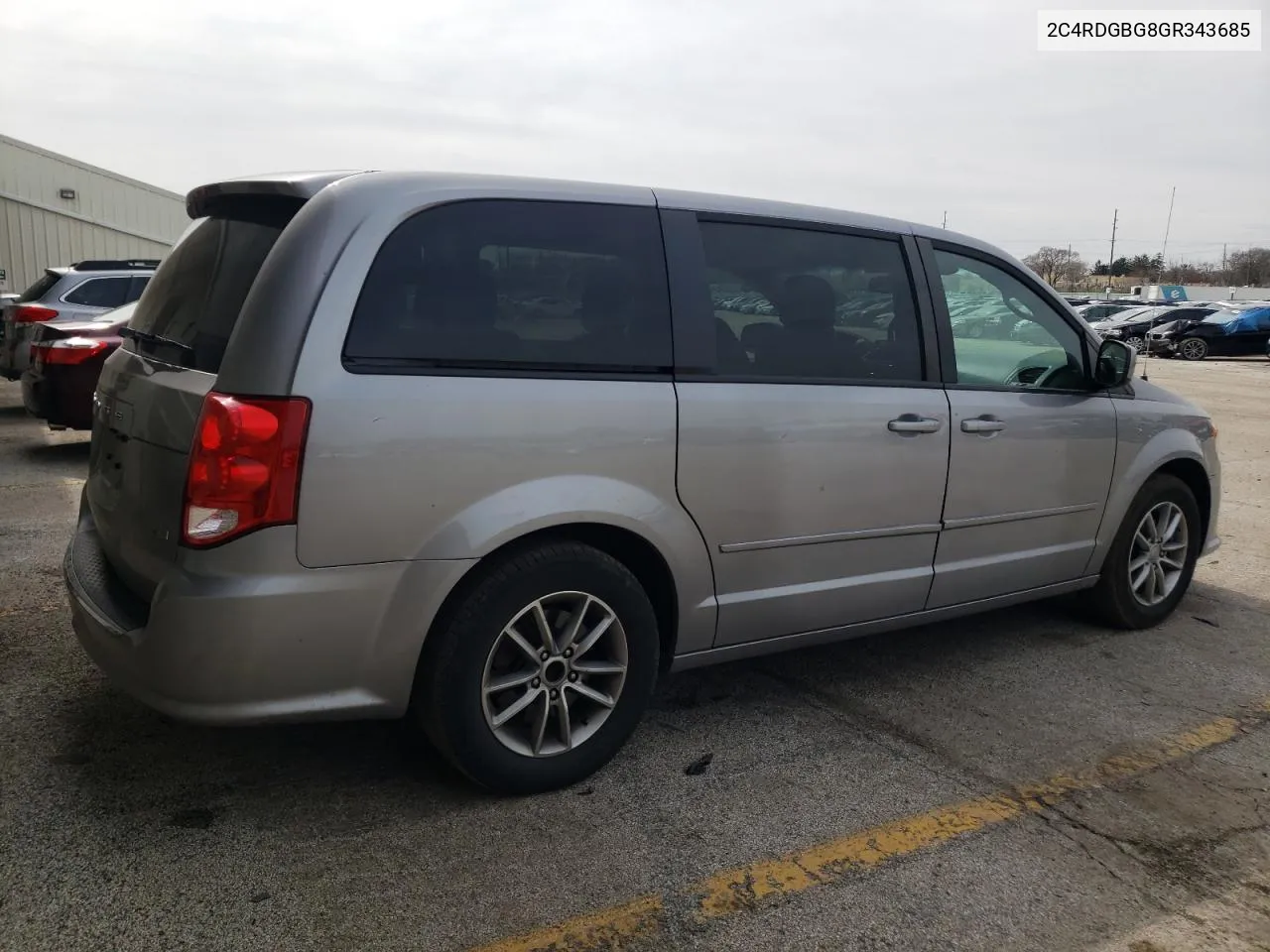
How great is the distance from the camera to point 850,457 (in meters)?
3.65

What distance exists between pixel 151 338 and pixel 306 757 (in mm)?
1373

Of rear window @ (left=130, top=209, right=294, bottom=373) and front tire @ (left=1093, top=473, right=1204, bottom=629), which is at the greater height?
rear window @ (left=130, top=209, right=294, bottom=373)

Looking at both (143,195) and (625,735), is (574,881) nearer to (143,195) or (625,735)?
(625,735)

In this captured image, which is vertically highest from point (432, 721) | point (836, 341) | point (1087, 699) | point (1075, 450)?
point (836, 341)

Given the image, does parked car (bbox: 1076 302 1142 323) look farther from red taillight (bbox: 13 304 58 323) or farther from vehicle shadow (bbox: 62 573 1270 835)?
vehicle shadow (bbox: 62 573 1270 835)

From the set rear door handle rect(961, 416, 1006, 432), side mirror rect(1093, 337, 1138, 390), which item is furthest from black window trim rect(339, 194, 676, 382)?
side mirror rect(1093, 337, 1138, 390)

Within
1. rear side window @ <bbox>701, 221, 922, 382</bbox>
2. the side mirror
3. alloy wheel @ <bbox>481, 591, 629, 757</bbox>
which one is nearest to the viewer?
alloy wheel @ <bbox>481, 591, 629, 757</bbox>

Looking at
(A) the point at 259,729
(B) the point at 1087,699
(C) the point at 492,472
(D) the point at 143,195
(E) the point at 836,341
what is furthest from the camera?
(D) the point at 143,195

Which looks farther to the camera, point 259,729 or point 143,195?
point 143,195

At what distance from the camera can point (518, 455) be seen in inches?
116

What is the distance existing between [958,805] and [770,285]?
176 centimetres

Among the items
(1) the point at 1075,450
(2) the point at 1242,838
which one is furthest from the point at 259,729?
(1) the point at 1075,450

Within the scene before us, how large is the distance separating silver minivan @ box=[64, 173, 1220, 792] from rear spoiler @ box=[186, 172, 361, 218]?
0.02 meters

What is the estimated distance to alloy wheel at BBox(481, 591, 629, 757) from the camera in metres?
3.05
